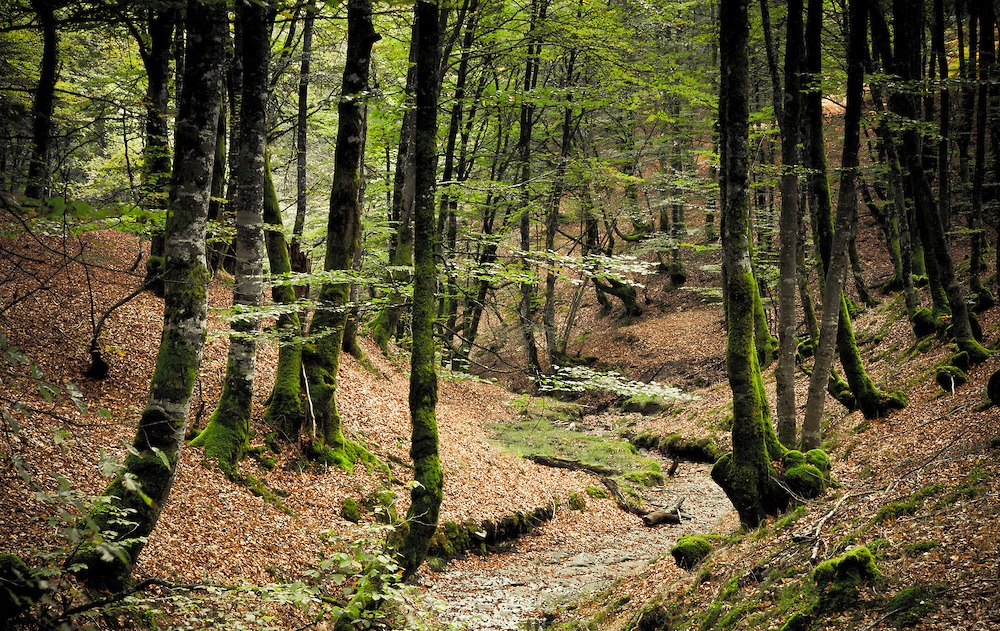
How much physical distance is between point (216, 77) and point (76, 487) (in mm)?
4404

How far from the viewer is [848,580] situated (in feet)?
17.6

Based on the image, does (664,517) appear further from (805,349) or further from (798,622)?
(798,622)

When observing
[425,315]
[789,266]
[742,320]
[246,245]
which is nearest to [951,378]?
[789,266]

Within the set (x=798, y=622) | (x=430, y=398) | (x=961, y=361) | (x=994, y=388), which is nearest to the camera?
(x=798, y=622)

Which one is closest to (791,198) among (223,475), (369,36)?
(369,36)

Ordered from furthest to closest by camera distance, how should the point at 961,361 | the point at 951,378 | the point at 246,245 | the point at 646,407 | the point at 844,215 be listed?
the point at 646,407 → the point at 961,361 → the point at 951,378 → the point at 844,215 → the point at 246,245

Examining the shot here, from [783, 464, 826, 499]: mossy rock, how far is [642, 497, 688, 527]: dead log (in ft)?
15.4

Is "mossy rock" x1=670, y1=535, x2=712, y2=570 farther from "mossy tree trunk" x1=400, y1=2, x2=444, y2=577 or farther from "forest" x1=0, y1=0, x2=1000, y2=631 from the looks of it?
"mossy tree trunk" x1=400, y1=2, x2=444, y2=577

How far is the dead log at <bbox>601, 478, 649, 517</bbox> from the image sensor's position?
13.1 metres

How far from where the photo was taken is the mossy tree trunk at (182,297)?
216 inches

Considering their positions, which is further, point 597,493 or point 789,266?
point 597,493

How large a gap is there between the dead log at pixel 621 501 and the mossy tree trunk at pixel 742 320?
→ 208 inches

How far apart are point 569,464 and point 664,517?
291 cm

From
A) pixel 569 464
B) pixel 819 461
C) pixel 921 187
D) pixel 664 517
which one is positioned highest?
pixel 921 187
